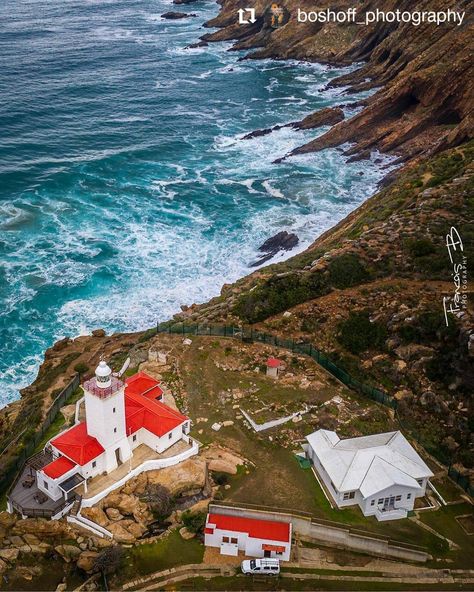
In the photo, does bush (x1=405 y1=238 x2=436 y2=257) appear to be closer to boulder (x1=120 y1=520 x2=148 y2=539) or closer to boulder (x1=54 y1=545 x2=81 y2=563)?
boulder (x1=120 y1=520 x2=148 y2=539)

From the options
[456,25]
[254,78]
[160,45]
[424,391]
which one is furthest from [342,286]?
[160,45]

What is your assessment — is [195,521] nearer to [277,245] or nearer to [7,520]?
[7,520]

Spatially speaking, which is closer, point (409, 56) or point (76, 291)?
point (76, 291)

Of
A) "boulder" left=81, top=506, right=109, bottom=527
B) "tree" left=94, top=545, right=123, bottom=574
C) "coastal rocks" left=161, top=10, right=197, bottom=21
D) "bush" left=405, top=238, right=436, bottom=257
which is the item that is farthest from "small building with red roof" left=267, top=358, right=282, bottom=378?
"coastal rocks" left=161, top=10, right=197, bottom=21

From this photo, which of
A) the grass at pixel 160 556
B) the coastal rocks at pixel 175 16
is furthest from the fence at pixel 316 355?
the coastal rocks at pixel 175 16

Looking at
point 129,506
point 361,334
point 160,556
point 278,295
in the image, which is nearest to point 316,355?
point 361,334

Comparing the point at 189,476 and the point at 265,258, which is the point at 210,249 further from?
the point at 189,476
